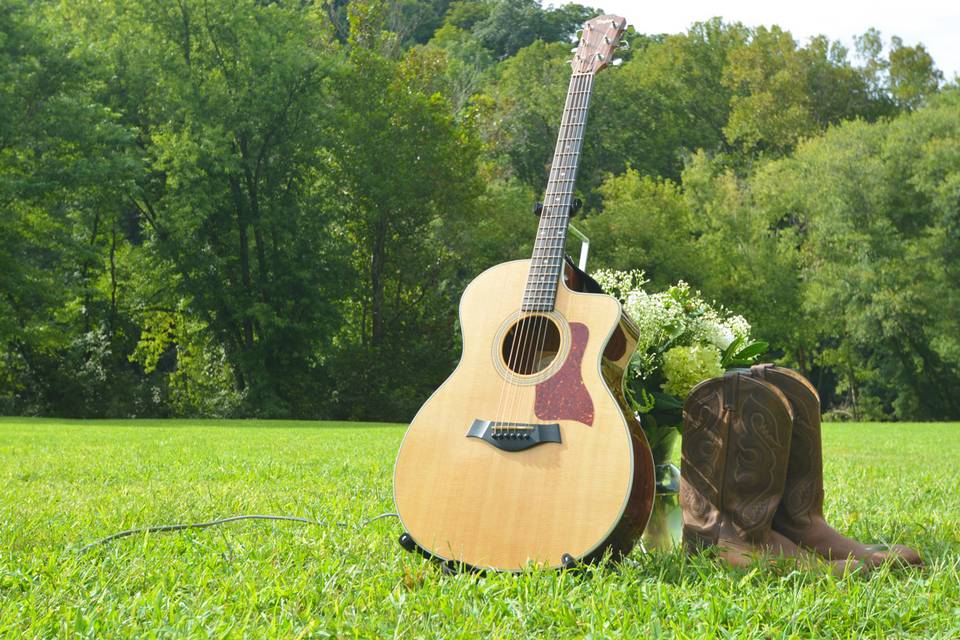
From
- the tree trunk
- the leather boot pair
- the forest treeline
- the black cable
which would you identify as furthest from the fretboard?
the tree trunk

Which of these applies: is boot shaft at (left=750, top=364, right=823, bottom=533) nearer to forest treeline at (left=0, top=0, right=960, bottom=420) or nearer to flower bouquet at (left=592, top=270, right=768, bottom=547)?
flower bouquet at (left=592, top=270, right=768, bottom=547)

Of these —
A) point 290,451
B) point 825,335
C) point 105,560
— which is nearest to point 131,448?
point 290,451

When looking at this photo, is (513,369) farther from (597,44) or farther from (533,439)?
(597,44)

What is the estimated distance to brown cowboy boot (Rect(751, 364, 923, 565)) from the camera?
10.8 feet

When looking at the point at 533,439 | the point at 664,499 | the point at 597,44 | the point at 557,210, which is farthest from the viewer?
the point at 597,44

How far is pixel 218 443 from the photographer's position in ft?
35.8

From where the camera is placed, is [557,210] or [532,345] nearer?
[532,345]

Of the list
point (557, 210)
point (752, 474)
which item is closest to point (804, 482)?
point (752, 474)

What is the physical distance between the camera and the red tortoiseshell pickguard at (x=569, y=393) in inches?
121

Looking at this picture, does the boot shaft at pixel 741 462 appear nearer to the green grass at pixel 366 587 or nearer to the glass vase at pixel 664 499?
the green grass at pixel 366 587

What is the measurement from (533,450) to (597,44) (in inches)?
72.8

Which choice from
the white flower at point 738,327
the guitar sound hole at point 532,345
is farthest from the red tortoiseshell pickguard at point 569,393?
the white flower at point 738,327

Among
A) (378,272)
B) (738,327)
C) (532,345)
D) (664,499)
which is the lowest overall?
(664,499)

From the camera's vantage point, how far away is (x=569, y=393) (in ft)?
10.2
